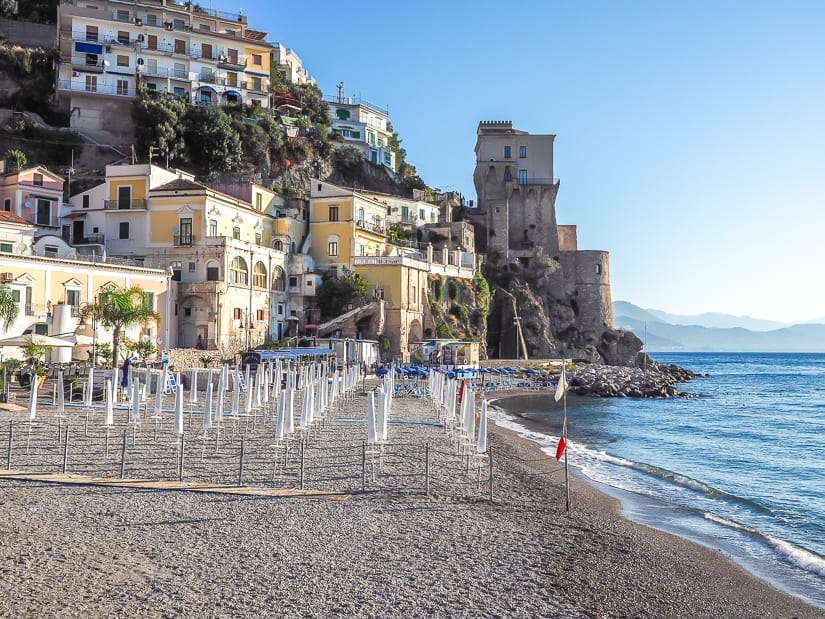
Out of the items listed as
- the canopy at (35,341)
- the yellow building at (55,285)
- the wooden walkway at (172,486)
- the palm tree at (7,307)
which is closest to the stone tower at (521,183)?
the yellow building at (55,285)

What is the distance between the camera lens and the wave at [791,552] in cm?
1445

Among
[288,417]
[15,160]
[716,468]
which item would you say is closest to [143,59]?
[15,160]

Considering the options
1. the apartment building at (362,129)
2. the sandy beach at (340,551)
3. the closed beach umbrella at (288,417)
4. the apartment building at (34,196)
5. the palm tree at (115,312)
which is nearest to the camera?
the sandy beach at (340,551)

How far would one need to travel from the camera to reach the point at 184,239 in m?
48.0

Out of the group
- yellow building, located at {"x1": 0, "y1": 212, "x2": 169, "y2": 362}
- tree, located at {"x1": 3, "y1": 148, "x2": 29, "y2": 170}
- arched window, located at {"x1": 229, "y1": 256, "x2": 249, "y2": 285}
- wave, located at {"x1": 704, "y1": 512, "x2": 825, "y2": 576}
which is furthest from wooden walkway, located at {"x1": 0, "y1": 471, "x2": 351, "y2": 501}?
tree, located at {"x1": 3, "y1": 148, "x2": 29, "y2": 170}

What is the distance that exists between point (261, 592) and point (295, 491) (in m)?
5.79

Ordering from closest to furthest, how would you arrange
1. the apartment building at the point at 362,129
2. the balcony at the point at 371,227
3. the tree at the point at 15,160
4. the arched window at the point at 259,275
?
the arched window at the point at 259,275
the tree at the point at 15,160
the balcony at the point at 371,227
the apartment building at the point at 362,129

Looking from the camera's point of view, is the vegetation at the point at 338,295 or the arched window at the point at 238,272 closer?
the arched window at the point at 238,272

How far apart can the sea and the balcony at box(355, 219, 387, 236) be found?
18104mm

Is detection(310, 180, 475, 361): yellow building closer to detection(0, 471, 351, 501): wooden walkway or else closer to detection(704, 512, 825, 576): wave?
detection(704, 512, 825, 576): wave

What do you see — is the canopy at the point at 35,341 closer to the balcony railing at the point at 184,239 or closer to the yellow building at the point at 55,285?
the yellow building at the point at 55,285

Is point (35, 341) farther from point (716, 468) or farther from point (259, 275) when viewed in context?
point (716, 468)

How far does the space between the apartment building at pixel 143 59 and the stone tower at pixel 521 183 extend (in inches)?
1077

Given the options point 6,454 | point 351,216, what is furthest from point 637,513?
point 351,216
